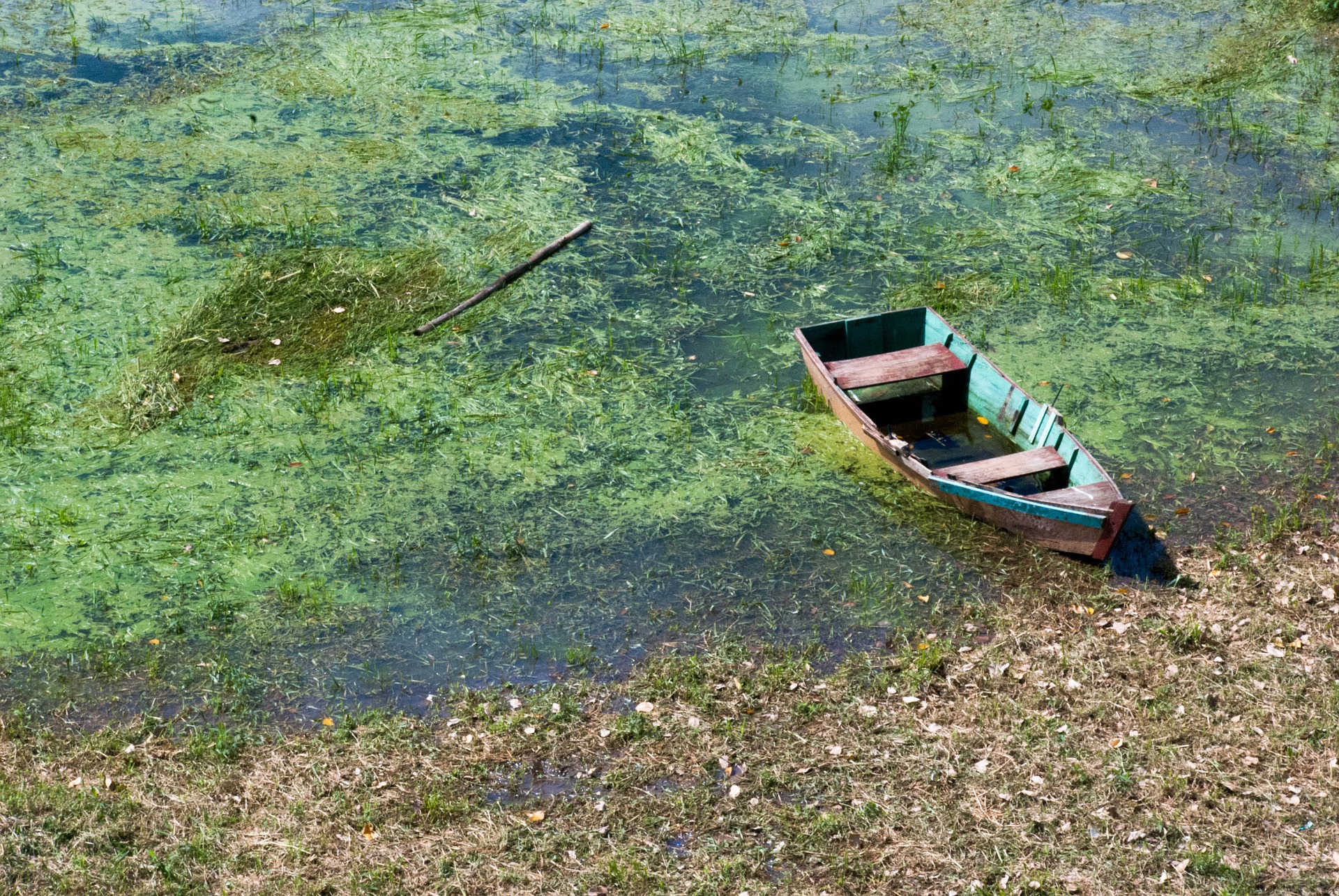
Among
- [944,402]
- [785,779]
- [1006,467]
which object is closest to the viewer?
[785,779]

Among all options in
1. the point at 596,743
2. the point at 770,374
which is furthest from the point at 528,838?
the point at 770,374

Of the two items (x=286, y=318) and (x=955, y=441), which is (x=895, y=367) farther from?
(x=286, y=318)

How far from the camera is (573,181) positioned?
33.8 ft

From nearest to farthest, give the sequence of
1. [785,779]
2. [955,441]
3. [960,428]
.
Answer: [785,779] < [955,441] < [960,428]

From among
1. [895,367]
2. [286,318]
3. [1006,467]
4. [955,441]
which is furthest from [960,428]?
[286,318]

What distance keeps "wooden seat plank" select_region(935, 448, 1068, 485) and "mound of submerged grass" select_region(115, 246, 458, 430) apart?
397 cm

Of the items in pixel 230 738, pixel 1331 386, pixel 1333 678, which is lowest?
pixel 230 738

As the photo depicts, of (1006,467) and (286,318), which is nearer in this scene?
(1006,467)

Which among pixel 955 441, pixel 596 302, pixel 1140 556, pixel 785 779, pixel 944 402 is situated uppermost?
pixel 596 302

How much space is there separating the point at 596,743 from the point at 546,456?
7.54 feet

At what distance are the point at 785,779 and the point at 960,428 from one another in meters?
3.10

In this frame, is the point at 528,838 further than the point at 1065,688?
No

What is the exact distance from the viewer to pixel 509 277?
906 cm

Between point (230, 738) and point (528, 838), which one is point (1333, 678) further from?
point (230, 738)
